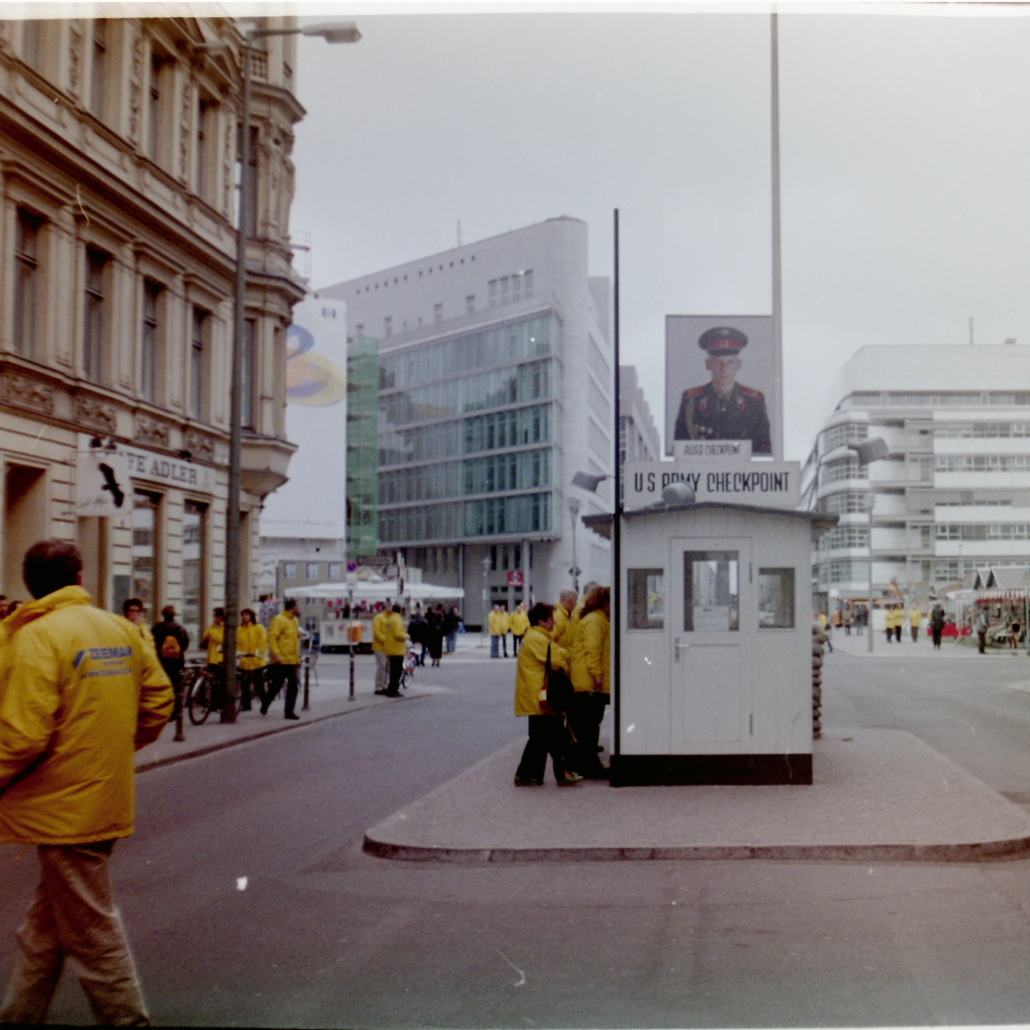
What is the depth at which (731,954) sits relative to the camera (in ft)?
18.8

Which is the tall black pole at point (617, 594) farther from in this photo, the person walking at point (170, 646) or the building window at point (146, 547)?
the building window at point (146, 547)

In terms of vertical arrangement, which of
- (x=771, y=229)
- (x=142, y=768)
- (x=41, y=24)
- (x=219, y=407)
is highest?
(x=41, y=24)

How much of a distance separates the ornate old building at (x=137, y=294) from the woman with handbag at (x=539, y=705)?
717 cm

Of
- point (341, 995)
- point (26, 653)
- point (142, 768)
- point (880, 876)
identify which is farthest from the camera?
point (142, 768)

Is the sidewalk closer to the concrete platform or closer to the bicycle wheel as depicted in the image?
the bicycle wheel

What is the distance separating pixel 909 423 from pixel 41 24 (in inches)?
2243

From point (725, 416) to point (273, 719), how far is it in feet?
29.3

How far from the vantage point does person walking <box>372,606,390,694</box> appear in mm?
24719

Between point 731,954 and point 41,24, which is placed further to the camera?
point 41,24

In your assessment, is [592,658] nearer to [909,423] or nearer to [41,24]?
[41,24]

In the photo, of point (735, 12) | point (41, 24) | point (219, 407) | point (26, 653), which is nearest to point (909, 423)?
point (219, 407)

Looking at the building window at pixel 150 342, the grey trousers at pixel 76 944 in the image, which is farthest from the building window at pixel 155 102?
the grey trousers at pixel 76 944

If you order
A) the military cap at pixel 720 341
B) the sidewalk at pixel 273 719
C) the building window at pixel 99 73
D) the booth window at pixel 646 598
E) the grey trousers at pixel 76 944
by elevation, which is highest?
the building window at pixel 99 73

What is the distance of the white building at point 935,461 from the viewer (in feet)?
172
